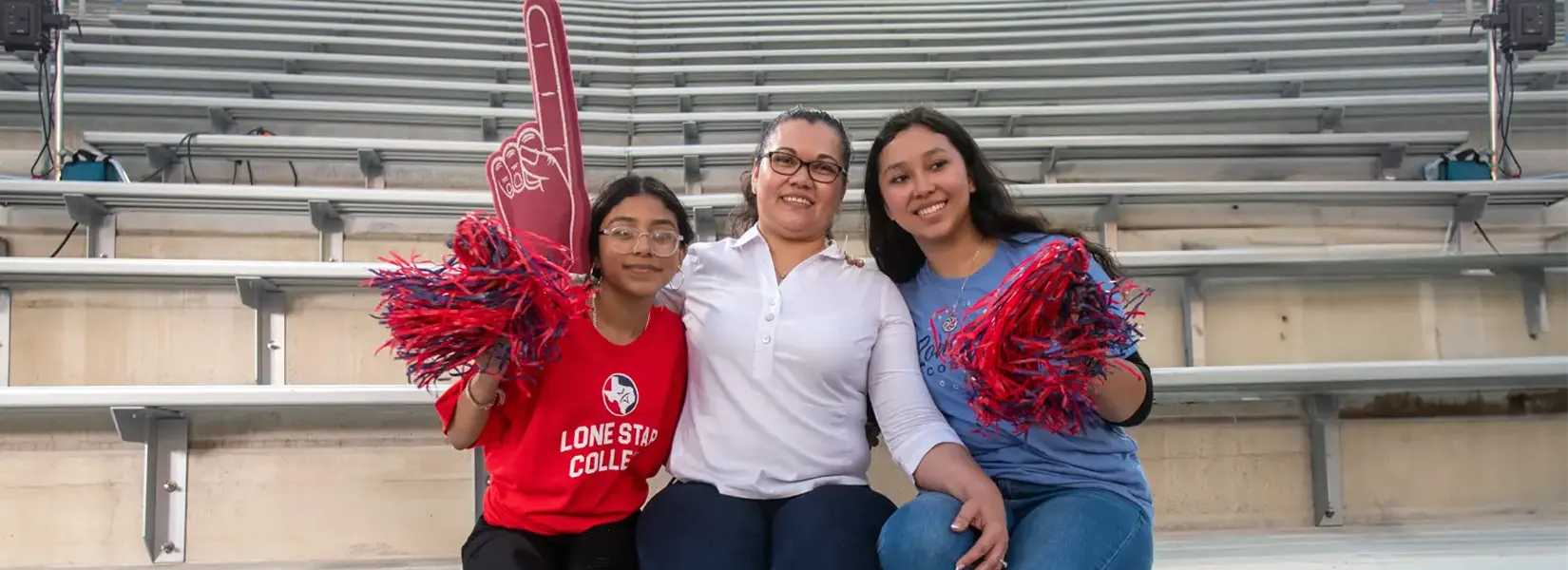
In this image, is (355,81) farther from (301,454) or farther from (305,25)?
(301,454)

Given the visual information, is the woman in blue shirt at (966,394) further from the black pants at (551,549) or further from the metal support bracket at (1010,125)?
the metal support bracket at (1010,125)

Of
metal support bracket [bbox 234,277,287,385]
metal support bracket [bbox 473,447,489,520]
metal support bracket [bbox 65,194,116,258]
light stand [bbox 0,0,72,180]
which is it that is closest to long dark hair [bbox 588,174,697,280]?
metal support bracket [bbox 473,447,489,520]

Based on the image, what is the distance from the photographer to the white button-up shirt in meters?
0.79

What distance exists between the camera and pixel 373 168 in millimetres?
1797

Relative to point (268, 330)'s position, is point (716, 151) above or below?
above

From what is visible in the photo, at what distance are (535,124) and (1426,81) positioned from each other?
8.46 feet

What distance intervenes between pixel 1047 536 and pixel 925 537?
0.11 meters

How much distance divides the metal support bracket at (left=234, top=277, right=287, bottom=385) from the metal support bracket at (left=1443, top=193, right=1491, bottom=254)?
205cm

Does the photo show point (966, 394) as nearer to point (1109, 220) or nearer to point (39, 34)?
point (1109, 220)

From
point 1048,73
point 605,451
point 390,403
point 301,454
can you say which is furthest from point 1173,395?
point 1048,73

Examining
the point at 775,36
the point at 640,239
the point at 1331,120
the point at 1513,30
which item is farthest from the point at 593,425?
the point at 775,36

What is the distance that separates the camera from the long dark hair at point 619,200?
860mm

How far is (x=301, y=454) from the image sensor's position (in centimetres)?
122

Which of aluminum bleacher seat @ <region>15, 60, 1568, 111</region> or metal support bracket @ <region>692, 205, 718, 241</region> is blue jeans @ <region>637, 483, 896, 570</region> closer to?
metal support bracket @ <region>692, 205, 718, 241</region>
